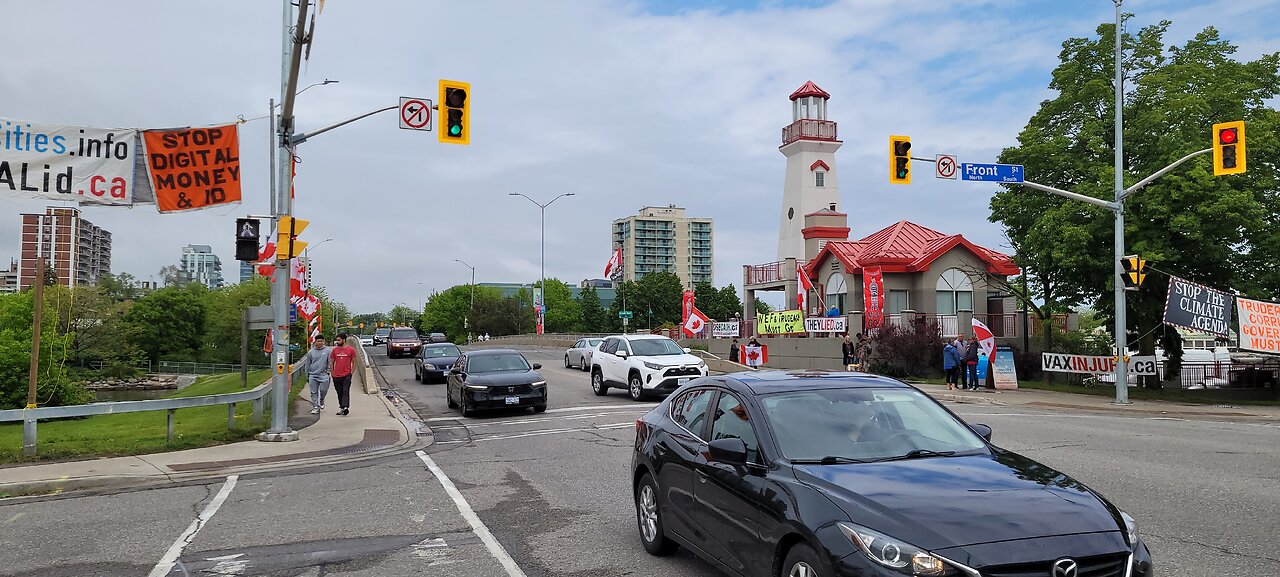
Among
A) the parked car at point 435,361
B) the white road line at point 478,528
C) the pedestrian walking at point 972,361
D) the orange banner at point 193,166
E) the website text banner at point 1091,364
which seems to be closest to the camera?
the white road line at point 478,528

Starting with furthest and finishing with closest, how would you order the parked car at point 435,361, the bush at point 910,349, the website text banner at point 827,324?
1. the website text banner at point 827,324
2. the bush at point 910,349
3. the parked car at point 435,361

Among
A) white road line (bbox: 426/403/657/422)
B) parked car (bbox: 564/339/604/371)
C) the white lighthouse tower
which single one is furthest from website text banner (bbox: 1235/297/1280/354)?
the white lighthouse tower

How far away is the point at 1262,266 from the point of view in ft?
82.9

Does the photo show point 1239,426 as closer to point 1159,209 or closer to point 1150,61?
point 1159,209

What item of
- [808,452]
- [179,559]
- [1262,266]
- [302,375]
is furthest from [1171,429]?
[302,375]

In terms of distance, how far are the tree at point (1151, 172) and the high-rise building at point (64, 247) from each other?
24.5 meters

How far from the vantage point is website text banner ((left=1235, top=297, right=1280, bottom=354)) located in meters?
22.0

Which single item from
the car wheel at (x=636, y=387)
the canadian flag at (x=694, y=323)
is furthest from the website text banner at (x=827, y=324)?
the car wheel at (x=636, y=387)

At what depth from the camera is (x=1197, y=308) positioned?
22766 mm

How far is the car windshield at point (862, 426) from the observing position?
538cm

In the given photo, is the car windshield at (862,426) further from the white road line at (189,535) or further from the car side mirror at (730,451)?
the white road line at (189,535)

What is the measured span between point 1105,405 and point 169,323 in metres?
93.7

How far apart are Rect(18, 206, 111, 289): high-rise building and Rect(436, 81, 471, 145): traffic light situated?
6284mm

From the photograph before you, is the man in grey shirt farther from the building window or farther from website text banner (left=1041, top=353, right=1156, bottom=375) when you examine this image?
the building window
